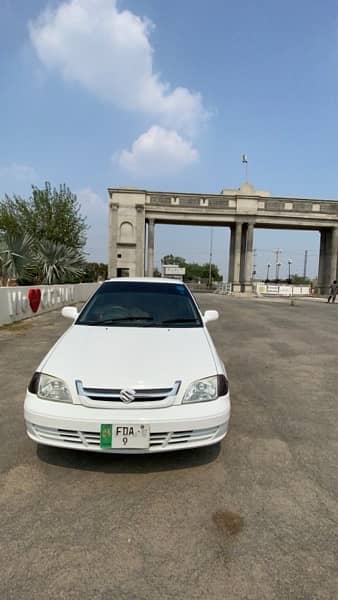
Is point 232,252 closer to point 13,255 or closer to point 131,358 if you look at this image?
point 13,255

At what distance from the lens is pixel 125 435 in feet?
7.91

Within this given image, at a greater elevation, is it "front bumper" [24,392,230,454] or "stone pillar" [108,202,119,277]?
"stone pillar" [108,202,119,277]

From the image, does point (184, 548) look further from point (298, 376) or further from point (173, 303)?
point (298, 376)

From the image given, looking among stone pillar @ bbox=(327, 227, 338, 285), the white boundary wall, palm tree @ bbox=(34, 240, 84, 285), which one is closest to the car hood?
the white boundary wall

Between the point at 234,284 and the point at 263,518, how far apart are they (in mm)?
41381

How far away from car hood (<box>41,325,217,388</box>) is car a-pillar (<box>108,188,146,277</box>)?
37967mm

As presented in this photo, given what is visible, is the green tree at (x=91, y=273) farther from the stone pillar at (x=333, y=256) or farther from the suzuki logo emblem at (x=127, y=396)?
the stone pillar at (x=333, y=256)

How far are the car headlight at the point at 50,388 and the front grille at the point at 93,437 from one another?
0.72 feet

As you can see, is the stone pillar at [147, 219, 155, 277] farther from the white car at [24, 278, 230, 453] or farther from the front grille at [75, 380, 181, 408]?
the front grille at [75, 380, 181, 408]

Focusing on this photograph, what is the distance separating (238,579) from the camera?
1789 millimetres

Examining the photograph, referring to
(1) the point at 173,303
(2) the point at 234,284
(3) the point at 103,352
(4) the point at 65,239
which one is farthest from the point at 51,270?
(2) the point at 234,284

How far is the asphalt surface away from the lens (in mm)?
1760

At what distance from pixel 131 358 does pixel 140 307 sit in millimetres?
1399

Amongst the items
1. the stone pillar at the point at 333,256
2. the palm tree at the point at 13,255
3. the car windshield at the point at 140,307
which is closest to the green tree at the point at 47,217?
the palm tree at the point at 13,255
